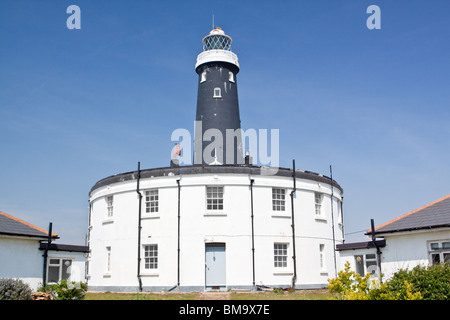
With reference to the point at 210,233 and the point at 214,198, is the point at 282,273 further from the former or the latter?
the point at 214,198

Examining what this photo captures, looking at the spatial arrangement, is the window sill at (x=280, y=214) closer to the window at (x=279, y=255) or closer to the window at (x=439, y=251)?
the window at (x=279, y=255)

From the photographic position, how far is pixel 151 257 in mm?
27047

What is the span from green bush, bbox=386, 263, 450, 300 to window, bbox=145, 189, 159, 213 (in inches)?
651

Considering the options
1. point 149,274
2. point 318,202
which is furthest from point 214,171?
point 318,202

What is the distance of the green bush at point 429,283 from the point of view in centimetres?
1318

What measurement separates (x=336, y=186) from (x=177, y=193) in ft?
37.4

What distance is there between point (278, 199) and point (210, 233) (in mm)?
4683

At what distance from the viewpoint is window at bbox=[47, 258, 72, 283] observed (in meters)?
25.0

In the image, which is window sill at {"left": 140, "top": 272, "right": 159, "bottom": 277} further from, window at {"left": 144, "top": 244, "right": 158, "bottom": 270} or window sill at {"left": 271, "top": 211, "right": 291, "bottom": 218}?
window sill at {"left": 271, "top": 211, "right": 291, "bottom": 218}

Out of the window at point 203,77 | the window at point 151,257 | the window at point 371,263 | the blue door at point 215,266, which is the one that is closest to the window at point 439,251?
the window at point 371,263

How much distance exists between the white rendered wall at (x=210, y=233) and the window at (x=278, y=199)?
0.27 m

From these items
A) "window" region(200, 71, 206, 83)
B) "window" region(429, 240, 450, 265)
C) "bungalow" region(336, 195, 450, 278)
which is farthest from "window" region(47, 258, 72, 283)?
"window" region(429, 240, 450, 265)

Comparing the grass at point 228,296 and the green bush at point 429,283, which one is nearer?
the green bush at point 429,283
